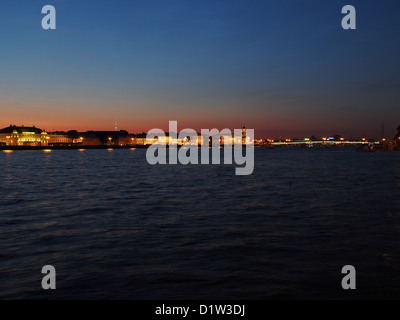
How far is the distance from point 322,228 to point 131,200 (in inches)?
544

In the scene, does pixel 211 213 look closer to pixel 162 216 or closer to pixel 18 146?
pixel 162 216

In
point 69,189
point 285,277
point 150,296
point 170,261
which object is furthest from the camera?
point 69,189

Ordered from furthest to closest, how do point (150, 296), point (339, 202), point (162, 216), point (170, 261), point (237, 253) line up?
point (339, 202)
point (162, 216)
point (237, 253)
point (170, 261)
point (150, 296)

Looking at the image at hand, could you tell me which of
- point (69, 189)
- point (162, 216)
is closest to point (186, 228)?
point (162, 216)

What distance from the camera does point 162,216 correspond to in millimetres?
20109

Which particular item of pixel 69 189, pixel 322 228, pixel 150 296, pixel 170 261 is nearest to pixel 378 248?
pixel 322 228

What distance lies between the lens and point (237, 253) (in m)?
12.8
